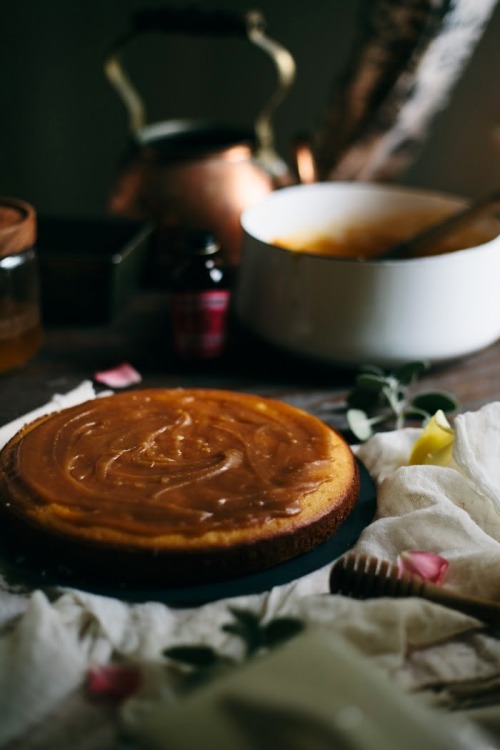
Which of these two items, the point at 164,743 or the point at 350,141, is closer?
the point at 164,743

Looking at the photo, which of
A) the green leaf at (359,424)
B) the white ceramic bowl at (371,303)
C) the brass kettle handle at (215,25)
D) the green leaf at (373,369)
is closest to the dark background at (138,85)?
the brass kettle handle at (215,25)

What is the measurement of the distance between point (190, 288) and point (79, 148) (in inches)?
58.0

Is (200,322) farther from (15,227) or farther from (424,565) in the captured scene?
(424,565)

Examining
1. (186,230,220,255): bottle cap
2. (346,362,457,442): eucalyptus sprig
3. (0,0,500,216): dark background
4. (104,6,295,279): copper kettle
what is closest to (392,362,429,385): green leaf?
(346,362,457,442): eucalyptus sprig

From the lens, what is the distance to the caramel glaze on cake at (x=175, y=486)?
0.86 meters

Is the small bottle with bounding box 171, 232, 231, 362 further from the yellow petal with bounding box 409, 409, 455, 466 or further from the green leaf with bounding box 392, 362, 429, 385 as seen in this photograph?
the yellow petal with bounding box 409, 409, 455, 466

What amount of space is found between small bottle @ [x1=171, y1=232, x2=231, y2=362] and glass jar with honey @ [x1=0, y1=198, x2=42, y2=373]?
23 cm

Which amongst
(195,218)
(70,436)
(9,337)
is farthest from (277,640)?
(195,218)

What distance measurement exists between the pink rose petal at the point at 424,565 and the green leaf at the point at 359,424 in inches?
12.9

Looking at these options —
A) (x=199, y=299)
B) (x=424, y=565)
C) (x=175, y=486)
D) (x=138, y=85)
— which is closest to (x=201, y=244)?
(x=199, y=299)

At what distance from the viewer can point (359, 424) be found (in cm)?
122

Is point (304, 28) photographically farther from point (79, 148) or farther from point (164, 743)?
point (164, 743)

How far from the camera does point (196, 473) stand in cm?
97

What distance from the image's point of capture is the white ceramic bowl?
50.0 inches
